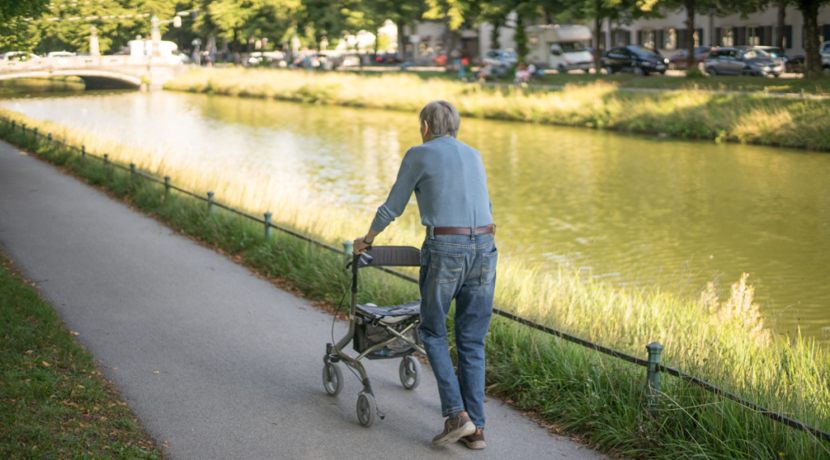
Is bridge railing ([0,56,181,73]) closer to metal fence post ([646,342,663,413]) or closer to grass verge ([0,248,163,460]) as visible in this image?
grass verge ([0,248,163,460])

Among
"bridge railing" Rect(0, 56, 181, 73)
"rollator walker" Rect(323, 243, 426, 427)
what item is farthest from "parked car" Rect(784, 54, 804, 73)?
"bridge railing" Rect(0, 56, 181, 73)

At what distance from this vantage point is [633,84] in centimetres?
3775

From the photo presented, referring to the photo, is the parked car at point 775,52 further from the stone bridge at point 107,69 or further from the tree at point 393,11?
the stone bridge at point 107,69

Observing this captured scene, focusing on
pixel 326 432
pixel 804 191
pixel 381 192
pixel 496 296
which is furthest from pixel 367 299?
pixel 804 191

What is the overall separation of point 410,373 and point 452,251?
5.49 feet

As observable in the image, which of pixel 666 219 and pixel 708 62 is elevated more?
pixel 708 62

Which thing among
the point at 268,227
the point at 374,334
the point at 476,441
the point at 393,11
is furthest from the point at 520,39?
the point at 476,441

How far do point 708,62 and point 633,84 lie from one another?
9.24m

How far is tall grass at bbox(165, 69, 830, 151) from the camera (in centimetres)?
2625

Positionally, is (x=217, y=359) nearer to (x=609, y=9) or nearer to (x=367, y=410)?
(x=367, y=410)

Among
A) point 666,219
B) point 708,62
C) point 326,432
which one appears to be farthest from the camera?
point 708,62

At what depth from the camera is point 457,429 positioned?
5.01m

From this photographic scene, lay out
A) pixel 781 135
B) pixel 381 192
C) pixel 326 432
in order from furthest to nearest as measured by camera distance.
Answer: pixel 781 135
pixel 381 192
pixel 326 432

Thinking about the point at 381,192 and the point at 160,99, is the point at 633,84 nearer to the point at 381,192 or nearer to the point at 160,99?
the point at 381,192
